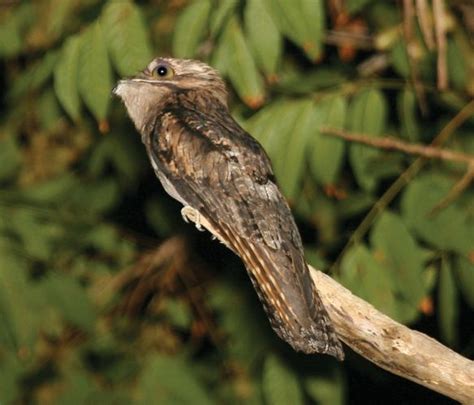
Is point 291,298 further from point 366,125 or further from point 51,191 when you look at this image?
point 51,191

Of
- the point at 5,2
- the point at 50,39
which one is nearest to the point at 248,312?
the point at 50,39

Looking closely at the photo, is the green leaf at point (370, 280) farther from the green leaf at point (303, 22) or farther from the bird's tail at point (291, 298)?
the green leaf at point (303, 22)

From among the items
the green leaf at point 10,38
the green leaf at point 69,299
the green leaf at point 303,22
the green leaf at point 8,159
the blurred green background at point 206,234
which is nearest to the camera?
the green leaf at point 303,22

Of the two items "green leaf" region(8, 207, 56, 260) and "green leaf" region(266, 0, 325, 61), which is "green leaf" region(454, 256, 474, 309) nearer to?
"green leaf" region(266, 0, 325, 61)

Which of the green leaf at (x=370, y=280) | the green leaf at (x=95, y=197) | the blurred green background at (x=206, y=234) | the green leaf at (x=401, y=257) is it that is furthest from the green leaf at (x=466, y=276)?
the green leaf at (x=95, y=197)

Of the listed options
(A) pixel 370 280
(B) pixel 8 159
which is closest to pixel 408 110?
(A) pixel 370 280

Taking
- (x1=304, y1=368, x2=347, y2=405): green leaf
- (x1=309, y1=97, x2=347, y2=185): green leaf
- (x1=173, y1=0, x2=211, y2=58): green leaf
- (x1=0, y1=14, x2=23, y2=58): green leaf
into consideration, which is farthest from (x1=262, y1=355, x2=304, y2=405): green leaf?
(x1=0, y1=14, x2=23, y2=58): green leaf
